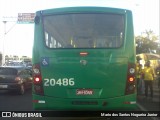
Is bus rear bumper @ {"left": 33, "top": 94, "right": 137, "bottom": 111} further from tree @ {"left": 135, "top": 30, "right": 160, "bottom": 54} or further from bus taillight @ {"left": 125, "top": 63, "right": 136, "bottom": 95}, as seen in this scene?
tree @ {"left": 135, "top": 30, "right": 160, "bottom": 54}

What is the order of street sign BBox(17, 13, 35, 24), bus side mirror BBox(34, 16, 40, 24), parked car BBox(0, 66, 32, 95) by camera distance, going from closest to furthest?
bus side mirror BBox(34, 16, 40, 24)
street sign BBox(17, 13, 35, 24)
parked car BBox(0, 66, 32, 95)

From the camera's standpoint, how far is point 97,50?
7.93m

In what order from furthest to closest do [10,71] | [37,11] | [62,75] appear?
[10,71] → [37,11] → [62,75]

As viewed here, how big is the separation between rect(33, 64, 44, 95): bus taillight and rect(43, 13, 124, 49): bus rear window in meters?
0.59

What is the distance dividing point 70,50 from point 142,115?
219 centimetres

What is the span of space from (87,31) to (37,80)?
156 centimetres

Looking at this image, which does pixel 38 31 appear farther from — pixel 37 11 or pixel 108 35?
pixel 108 35

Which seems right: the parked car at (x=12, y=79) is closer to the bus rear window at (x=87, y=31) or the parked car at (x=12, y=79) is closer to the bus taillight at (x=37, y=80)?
the bus taillight at (x=37, y=80)

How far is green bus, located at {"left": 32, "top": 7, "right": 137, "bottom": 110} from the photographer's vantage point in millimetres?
7867

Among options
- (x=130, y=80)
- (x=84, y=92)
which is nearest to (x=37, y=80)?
(x=84, y=92)

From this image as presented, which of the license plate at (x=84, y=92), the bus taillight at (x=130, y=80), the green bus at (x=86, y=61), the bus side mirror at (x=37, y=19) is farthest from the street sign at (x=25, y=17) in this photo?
the bus taillight at (x=130, y=80)

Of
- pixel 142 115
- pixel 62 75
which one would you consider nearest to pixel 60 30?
pixel 62 75

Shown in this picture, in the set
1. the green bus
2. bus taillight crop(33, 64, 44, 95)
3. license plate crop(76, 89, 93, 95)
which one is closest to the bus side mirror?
the green bus

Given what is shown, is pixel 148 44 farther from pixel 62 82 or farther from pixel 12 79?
pixel 62 82
